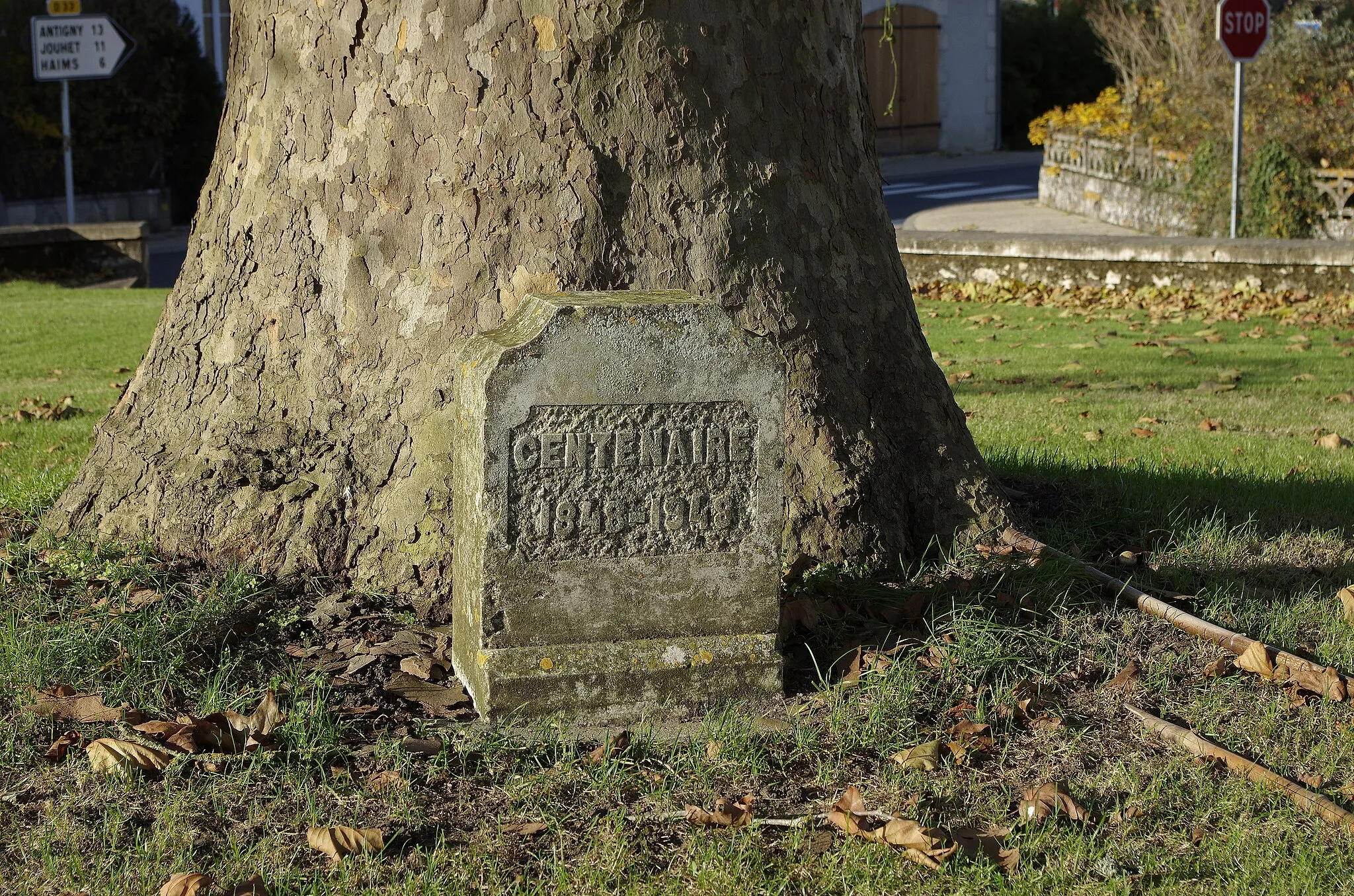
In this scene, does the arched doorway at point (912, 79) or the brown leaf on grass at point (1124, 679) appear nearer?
the brown leaf on grass at point (1124, 679)

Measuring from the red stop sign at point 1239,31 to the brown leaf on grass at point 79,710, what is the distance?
42.3 feet

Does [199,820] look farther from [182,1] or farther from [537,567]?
[182,1]

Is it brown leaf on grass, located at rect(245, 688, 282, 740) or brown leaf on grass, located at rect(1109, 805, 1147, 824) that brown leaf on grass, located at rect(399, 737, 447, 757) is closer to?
brown leaf on grass, located at rect(245, 688, 282, 740)

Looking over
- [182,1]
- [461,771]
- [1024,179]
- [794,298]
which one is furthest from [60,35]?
[1024,179]

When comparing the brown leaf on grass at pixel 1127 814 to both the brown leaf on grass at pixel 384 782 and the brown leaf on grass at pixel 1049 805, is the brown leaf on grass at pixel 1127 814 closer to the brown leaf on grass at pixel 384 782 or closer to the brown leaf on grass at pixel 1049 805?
the brown leaf on grass at pixel 1049 805

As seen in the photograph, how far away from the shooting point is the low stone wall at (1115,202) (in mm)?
17656

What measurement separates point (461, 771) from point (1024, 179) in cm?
2808

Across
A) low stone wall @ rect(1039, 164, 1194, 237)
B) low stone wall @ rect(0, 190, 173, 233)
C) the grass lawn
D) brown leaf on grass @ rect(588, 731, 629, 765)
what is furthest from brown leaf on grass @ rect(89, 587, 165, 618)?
low stone wall @ rect(0, 190, 173, 233)

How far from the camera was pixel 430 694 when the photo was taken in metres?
3.88

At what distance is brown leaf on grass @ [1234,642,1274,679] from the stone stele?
139cm

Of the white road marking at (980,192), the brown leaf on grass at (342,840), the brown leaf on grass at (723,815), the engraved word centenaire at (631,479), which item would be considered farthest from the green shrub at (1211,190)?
the brown leaf on grass at (342,840)

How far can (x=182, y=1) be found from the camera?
27875 millimetres

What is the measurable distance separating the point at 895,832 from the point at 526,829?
32.6 inches

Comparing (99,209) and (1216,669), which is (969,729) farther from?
(99,209)
